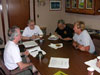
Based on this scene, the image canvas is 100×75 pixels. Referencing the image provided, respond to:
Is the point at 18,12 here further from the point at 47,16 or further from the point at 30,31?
the point at 30,31

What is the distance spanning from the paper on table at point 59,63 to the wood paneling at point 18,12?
3.07 m

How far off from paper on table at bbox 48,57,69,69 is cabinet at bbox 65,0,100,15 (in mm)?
1950

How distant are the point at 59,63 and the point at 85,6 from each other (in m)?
2.27

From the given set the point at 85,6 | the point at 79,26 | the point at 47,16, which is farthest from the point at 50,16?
the point at 79,26

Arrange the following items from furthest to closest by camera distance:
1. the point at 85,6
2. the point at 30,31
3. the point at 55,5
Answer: the point at 55,5 < the point at 85,6 < the point at 30,31

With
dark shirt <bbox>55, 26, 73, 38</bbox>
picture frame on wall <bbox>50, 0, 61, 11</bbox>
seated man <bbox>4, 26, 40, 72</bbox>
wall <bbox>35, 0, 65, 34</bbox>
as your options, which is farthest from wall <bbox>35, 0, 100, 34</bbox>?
seated man <bbox>4, 26, 40, 72</bbox>

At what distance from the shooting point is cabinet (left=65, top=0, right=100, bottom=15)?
10.0 ft

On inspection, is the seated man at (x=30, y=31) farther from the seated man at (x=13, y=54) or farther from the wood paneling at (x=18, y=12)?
the wood paneling at (x=18, y=12)

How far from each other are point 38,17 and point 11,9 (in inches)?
38.8

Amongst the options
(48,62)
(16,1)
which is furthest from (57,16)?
(48,62)

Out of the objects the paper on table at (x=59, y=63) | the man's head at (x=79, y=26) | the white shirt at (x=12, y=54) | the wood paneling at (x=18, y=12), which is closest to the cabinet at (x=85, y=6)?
the man's head at (x=79, y=26)

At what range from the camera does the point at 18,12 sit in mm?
4344

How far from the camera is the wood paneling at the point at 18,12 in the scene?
4.22 meters

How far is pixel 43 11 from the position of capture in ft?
15.0
